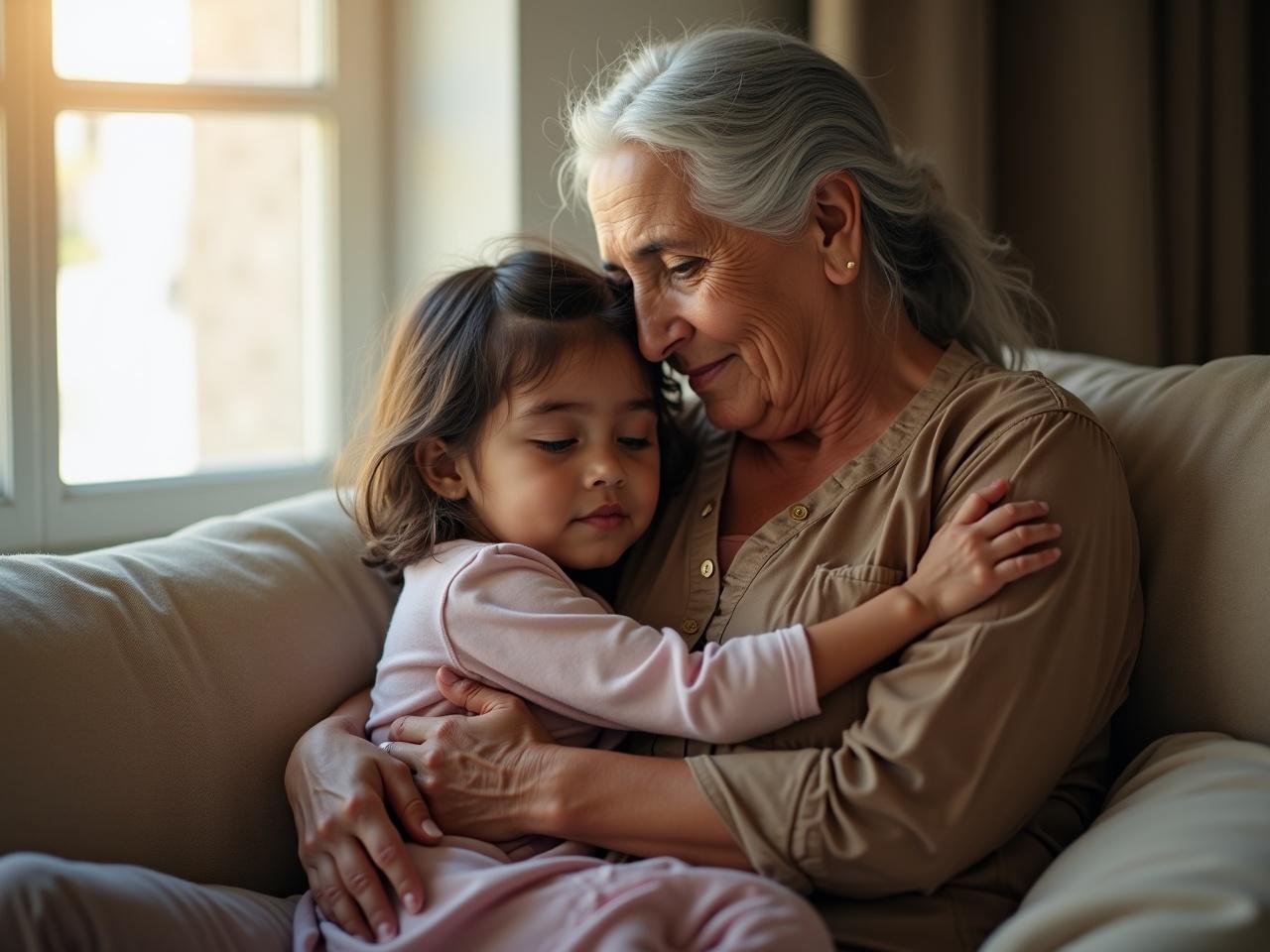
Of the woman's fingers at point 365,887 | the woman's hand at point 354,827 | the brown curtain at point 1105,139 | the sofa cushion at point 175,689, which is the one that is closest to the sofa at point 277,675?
the sofa cushion at point 175,689

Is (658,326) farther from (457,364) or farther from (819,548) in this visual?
(819,548)

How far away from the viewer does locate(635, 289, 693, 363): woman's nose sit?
1762mm

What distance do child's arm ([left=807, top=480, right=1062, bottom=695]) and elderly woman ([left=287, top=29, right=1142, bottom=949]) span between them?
27mm

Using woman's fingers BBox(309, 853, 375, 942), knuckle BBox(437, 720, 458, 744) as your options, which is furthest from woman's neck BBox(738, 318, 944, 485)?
woman's fingers BBox(309, 853, 375, 942)

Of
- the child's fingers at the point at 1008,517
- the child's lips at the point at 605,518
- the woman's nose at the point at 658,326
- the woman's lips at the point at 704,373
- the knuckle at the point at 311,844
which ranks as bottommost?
the knuckle at the point at 311,844

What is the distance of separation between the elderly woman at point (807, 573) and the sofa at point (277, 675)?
9cm

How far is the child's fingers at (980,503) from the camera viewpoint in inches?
58.1

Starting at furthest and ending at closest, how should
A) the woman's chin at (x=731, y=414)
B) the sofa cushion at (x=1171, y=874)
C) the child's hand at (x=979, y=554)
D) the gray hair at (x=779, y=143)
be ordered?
the woman's chin at (x=731, y=414)
the gray hair at (x=779, y=143)
the child's hand at (x=979, y=554)
the sofa cushion at (x=1171, y=874)

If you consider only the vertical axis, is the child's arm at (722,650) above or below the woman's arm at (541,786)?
above

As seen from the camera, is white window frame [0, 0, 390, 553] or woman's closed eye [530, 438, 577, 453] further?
white window frame [0, 0, 390, 553]

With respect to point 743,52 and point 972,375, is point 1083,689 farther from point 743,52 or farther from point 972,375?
point 743,52

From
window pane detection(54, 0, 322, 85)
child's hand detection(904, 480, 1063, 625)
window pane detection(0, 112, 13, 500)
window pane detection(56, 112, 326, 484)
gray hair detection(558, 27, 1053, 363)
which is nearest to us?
child's hand detection(904, 480, 1063, 625)

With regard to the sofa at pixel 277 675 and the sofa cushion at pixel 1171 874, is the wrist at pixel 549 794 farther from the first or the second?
the sofa cushion at pixel 1171 874

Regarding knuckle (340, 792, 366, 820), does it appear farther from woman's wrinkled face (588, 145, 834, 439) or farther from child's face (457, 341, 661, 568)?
woman's wrinkled face (588, 145, 834, 439)
